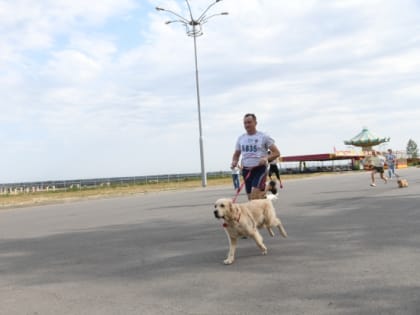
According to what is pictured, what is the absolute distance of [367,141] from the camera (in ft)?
318

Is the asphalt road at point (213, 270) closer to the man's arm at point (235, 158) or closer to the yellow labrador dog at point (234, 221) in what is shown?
the yellow labrador dog at point (234, 221)

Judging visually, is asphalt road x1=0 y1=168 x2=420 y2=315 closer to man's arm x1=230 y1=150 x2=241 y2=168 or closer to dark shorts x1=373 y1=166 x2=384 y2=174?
man's arm x1=230 y1=150 x2=241 y2=168

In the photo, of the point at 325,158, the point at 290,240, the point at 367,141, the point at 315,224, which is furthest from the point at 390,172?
the point at 367,141

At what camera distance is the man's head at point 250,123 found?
25.8 ft

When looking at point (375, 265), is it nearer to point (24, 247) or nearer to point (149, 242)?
A: point (149, 242)

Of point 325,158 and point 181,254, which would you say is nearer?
point 181,254

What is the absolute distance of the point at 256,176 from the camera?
7.96 meters

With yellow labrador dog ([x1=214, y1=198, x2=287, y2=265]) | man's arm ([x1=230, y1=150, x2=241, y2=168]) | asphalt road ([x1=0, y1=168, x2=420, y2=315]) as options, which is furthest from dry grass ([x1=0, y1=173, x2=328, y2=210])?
yellow labrador dog ([x1=214, y1=198, x2=287, y2=265])

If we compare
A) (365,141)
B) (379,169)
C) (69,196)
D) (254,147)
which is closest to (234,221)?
(254,147)

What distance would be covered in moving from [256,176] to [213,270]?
2.49 m

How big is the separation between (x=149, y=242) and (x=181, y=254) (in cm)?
140

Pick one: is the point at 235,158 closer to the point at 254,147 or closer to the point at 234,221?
the point at 254,147

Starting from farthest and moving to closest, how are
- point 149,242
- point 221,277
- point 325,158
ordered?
point 325,158 → point 149,242 → point 221,277

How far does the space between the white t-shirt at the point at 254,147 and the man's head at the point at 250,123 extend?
0.32ft
